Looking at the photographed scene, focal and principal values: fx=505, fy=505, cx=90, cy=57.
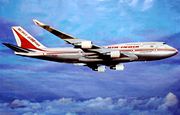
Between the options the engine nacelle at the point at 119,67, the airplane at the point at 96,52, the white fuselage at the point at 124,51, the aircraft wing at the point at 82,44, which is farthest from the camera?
the engine nacelle at the point at 119,67

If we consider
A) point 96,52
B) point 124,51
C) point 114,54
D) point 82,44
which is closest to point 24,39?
point 96,52

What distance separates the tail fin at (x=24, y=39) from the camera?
106 ft

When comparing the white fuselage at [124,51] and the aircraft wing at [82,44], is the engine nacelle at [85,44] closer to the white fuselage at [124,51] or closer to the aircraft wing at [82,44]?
the aircraft wing at [82,44]

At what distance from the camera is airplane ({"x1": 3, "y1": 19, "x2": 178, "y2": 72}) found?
100ft

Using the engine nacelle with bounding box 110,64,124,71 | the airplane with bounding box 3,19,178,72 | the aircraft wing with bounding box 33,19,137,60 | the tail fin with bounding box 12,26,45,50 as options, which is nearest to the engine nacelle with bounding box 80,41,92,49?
the aircraft wing with bounding box 33,19,137,60

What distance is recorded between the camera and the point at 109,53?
30.1m

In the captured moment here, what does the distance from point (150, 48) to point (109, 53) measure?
2.74m

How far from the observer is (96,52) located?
30484 mm

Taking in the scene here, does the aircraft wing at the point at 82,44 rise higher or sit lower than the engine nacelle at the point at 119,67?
higher

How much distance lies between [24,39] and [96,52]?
5.07 meters

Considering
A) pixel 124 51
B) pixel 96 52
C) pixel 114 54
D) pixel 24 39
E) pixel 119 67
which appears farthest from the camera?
pixel 24 39

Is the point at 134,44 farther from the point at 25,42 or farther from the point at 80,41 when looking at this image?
the point at 25,42

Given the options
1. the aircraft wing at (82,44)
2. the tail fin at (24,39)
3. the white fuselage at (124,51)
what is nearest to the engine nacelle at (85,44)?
the aircraft wing at (82,44)

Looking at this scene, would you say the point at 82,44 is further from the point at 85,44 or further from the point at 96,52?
the point at 96,52
